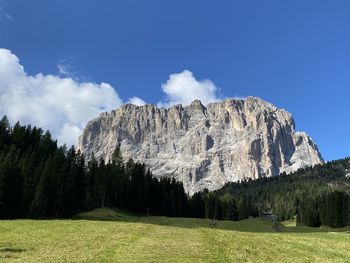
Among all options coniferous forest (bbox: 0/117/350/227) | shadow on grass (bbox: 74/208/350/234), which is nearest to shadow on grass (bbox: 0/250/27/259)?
shadow on grass (bbox: 74/208/350/234)

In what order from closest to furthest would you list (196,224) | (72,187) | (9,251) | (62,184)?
1. (9,251)
2. (196,224)
3. (62,184)
4. (72,187)

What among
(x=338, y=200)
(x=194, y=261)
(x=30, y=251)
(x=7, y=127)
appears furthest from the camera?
(x=338, y=200)

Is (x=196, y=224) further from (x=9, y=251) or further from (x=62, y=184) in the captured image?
(x=9, y=251)

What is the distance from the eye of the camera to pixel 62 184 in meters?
116

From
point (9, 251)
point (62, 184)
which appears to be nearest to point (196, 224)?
point (62, 184)

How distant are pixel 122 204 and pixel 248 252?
120m

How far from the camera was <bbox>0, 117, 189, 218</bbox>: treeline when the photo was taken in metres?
94.1

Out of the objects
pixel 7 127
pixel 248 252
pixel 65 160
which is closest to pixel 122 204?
pixel 65 160

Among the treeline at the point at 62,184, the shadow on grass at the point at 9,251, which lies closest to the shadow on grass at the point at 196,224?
the treeline at the point at 62,184

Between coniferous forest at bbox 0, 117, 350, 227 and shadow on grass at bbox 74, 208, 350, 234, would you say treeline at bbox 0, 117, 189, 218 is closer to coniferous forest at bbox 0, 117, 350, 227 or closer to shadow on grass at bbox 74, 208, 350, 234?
coniferous forest at bbox 0, 117, 350, 227

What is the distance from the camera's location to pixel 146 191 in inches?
6038

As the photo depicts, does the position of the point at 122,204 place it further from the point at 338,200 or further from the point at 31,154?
the point at 338,200

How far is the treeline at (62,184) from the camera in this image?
3706 inches

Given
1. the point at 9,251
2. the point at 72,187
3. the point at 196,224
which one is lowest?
the point at 9,251
